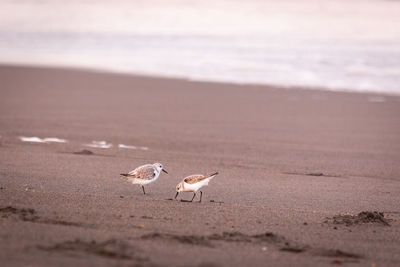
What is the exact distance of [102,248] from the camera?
245 inches

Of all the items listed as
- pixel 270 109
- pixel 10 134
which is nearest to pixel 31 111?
pixel 10 134

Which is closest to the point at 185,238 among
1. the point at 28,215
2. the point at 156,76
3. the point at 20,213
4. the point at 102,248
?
the point at 102,248

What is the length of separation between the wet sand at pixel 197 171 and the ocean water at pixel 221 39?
12.9ft

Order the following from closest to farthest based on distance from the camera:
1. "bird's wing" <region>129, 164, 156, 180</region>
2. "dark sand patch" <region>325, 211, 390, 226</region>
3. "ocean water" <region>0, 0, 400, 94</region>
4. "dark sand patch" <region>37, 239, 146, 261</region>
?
1. "dark sand patch" <region>37, 239, 146, 261</region>
2. "dark sand patch" <region>325, 211, 390, 226</region>
3. "bird's wing" <region>129, 164, 156, 180</region>
4. "ocean water" <region>0, 0, 400, 94</region>

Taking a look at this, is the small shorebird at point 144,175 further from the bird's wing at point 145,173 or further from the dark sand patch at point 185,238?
the dark sand patch at point 185,238

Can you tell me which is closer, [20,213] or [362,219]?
[20,213]

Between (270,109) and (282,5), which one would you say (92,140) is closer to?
(270,109)

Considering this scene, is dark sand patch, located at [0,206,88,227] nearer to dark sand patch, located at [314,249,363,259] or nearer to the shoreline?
dark sand patch, located at [314,249,363,259]

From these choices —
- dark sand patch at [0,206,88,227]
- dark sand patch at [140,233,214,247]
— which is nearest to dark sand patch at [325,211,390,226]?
dark sand patch at [140,233,214,247]

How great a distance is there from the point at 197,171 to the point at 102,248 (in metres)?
5.10

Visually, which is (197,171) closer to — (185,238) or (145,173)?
(145,173)

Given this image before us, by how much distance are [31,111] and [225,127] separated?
498 centimetres

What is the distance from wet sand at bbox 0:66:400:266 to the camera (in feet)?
21.4

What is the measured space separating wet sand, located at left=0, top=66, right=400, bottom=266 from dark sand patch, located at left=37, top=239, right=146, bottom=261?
0.02 metres
